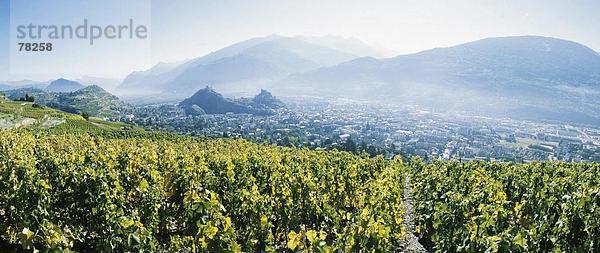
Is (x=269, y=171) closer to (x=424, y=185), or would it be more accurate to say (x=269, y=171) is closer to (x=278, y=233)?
(x=278, y=233)

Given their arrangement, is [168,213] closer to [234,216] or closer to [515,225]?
[234,216]

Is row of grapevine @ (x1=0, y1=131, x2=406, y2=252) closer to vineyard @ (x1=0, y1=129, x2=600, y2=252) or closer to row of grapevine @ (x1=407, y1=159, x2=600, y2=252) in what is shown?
vineyard @ (x1=0, y1=129, x2=600, y2=252)

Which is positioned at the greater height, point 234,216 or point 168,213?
point 168,213

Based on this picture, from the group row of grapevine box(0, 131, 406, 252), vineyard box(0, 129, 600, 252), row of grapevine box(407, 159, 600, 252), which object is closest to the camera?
row of grapevine box(0, 131, 406, 252)

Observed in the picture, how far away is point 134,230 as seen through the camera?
821 centimetres

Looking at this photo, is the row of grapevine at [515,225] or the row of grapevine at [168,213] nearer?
the row of grapevine at [168,213]

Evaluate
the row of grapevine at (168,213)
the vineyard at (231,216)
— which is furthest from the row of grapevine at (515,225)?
the row of grapevine at (168,213)

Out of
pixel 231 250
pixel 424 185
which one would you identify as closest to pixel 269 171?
pixel 424 185

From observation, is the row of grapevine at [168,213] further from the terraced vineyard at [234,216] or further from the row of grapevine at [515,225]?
the row of grapevine at [515,225]

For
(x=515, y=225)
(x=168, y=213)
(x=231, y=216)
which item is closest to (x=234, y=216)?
(x=231, y=216)

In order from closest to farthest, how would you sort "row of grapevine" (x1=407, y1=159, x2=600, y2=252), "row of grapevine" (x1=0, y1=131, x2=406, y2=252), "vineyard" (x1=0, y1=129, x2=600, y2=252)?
"row of grapevine" (x1=0, y1=131, x2=406, y2=252)
"vineyard" (x1=0, y1=129, x2=600, y2=252)
"row of grapevine" (x1=407, y1=159, x2=600, y2=252)

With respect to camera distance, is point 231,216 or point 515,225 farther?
point 231,216

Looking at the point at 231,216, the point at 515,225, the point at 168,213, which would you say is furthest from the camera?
the point at 231,216

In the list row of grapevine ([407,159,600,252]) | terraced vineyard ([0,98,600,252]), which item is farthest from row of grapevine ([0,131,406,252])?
row of grapevine ([407,159,600,252])
